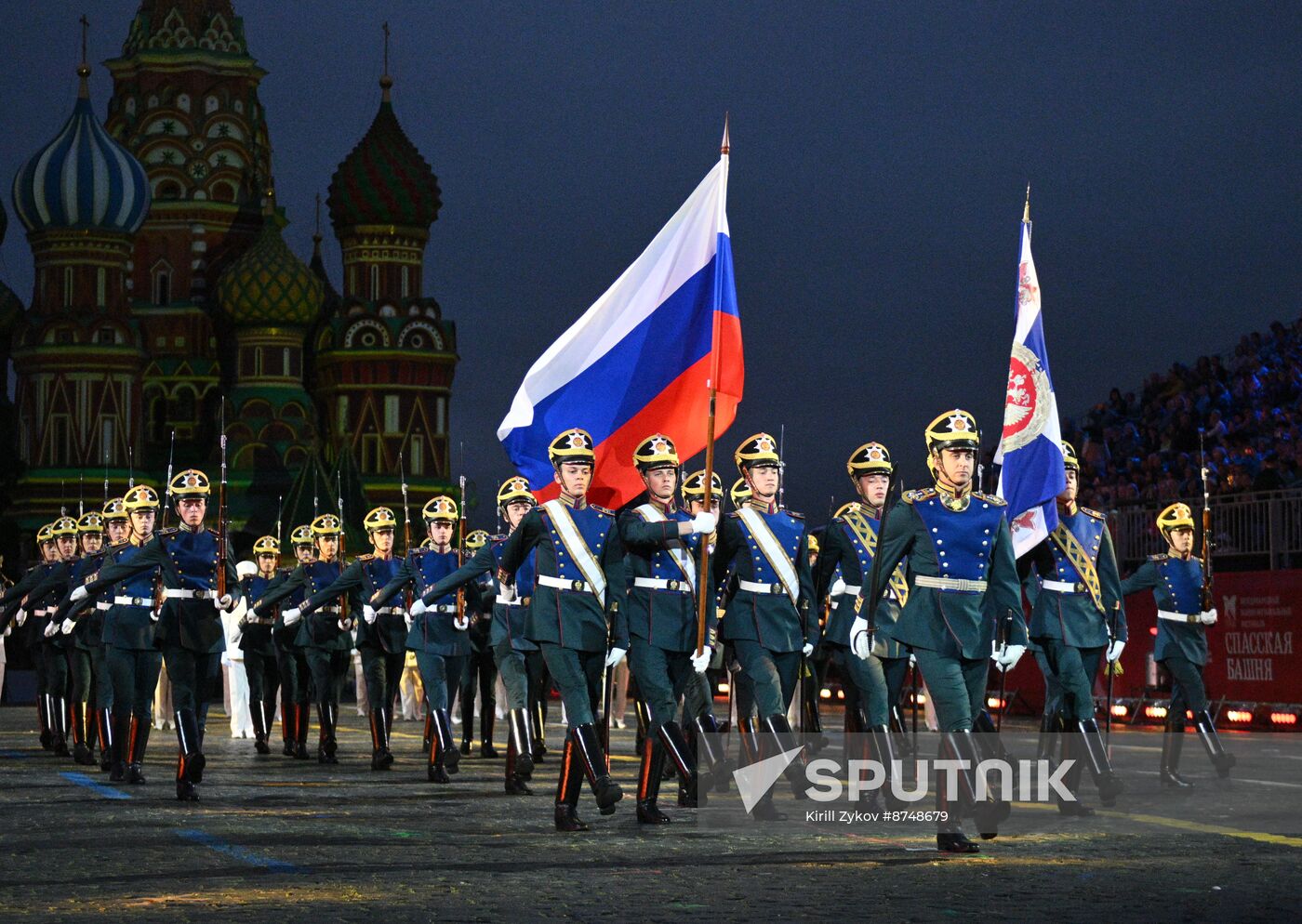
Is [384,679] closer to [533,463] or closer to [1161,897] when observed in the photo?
[533,463]

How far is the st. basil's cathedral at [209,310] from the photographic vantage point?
2542 inches

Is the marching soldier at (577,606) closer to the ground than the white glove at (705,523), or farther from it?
closer to the ground

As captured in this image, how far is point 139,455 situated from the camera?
65688mm

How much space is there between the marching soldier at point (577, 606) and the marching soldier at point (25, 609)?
28.2 feet

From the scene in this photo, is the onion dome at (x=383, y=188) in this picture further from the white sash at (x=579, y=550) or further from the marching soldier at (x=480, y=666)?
the white sash at (x=579, y=550)

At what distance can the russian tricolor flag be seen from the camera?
42.9 ft

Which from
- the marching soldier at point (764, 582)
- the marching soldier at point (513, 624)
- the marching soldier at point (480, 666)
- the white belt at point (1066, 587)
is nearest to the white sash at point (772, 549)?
the marching soldier at point (764, 582)

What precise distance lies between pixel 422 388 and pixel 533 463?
179ft

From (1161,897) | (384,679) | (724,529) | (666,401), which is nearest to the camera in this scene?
(1161,897)

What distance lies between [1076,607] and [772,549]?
86.2 inches

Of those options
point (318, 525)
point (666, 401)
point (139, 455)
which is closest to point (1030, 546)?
point (666, 401)

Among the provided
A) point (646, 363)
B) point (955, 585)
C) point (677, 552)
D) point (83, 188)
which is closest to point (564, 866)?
point (955, 585)

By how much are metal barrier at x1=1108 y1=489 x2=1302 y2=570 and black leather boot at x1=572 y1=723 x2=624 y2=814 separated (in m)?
12.9

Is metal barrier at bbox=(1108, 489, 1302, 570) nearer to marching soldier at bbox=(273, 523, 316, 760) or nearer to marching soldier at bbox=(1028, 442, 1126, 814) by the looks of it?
→ marching soldier at bbox=(273, 523, 316, 760)
